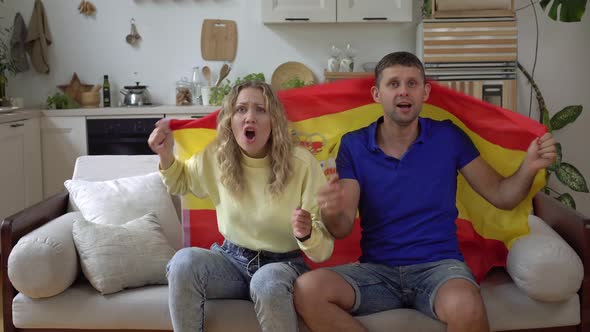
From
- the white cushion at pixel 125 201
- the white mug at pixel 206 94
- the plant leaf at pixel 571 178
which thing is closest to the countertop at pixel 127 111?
the white mug at pixel 206 94

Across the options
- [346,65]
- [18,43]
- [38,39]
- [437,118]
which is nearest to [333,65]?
[346,65]

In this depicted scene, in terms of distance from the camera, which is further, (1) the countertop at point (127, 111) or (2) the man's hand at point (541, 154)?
(1) the countertop at point (127, 111)

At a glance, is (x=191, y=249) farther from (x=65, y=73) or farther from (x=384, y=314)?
(x=65, y=73)

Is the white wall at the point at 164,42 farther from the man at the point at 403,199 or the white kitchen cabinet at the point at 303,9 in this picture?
the man at the point at 403,199

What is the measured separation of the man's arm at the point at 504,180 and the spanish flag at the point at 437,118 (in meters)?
0.10

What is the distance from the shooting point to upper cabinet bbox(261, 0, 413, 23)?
18.2 feet

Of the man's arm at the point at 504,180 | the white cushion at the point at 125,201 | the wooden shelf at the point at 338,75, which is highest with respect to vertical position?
the wooden shelf at the point at 338,75

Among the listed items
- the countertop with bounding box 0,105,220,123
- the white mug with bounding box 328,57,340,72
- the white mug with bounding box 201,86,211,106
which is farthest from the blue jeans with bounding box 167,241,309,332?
the white mug with bounding box 328,57,340,72

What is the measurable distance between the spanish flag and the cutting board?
301 cm

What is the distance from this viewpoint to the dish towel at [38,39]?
18.9 feet

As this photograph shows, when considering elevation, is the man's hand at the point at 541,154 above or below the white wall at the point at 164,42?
below

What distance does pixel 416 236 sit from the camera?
253 cm

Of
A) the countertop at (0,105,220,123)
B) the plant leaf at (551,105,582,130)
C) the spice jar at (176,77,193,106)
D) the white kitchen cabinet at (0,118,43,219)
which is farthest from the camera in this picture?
the spice jar at (176,77,193,106)

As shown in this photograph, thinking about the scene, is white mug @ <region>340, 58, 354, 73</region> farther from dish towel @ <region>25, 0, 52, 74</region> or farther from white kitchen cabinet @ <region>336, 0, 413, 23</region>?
dish towel @ <region>25, 0, 52, 74</region>
